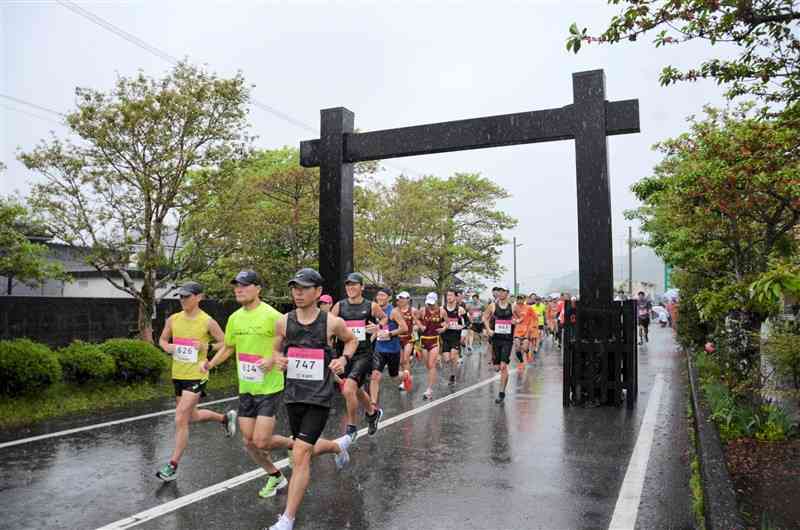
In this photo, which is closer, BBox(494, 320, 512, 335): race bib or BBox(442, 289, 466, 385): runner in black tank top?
BBox(494, 320, 512, 335): race bib

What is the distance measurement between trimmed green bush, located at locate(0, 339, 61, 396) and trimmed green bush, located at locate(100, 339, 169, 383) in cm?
137

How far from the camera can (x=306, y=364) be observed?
4.93 meters

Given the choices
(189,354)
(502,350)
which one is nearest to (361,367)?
(189,354)

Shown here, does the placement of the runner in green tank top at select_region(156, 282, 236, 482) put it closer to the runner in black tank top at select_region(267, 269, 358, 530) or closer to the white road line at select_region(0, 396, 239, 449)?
the runner in black tank top at select_region(267, 269, 358, 530)

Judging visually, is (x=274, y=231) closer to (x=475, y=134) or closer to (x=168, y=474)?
(x=475, y=134)

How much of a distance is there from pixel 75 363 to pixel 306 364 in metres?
7.55

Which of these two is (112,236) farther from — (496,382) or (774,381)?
(774,381)

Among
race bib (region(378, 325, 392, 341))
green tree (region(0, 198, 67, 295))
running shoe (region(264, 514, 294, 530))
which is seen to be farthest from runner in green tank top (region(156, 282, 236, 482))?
green tree (region(0, 198, 67, 295))

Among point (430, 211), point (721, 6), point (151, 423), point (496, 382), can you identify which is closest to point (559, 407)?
point (496, 382)

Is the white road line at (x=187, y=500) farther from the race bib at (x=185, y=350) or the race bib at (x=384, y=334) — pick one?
the race bib at (x=384, y=334)

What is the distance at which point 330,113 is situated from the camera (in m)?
12.1

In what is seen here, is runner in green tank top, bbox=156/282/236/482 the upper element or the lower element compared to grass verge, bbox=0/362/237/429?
upper

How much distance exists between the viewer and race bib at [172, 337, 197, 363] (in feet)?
20.9

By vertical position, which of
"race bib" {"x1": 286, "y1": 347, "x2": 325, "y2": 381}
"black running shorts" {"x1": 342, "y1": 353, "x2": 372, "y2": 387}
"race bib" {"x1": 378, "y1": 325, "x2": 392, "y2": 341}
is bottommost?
"black running shorts" {"x1": 342, "y1": 353, "x2": 372, "y2": 387}
